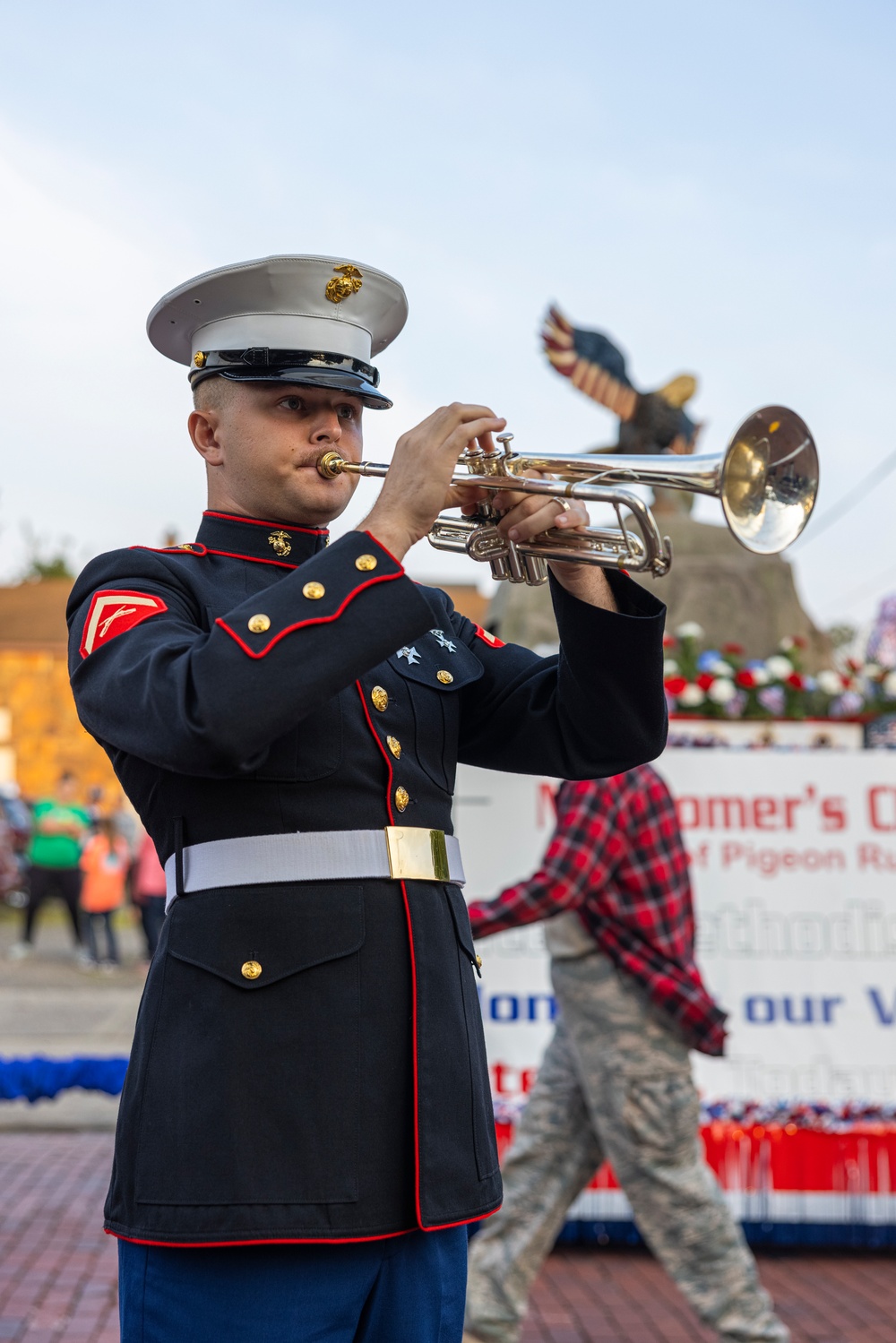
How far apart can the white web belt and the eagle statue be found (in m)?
7.05

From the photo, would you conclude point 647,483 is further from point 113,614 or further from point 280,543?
point 113,614

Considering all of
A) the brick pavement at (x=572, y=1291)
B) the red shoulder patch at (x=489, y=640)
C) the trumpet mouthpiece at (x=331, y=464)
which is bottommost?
the brick pavement at (x=572, y=1291)

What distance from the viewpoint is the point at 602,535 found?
1.94 m

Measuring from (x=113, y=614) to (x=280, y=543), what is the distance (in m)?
0.30

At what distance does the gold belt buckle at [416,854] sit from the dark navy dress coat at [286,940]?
0.6 inches

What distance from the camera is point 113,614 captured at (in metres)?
1.78

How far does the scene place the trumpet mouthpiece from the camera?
6.31 ft

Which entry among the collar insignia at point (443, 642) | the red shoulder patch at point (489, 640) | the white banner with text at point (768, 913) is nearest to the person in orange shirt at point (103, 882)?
the white banner with text at point (768, 913)

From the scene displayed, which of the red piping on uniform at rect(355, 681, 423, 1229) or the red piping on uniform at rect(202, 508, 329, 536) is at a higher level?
the red piping on uniform at rect(202, 508, 329, 536)

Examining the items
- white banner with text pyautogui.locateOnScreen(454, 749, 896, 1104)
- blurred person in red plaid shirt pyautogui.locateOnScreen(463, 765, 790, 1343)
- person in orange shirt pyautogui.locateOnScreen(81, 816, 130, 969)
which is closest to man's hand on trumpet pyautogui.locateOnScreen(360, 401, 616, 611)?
blurred person in red plaid shirt pyautogui.locateOnScreen(463, 765, 790, 1343)

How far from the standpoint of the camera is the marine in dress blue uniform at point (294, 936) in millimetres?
1622

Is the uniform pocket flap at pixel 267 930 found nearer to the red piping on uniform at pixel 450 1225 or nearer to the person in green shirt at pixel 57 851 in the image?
the red piping on uniform at pixel 450 1225

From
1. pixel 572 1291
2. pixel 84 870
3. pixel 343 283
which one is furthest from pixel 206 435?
pixel 84 870

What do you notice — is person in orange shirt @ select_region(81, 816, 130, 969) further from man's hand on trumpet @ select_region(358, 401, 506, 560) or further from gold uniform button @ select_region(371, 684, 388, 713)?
man's hand on trumpet @ select_region(358, 401, 506, 560)
